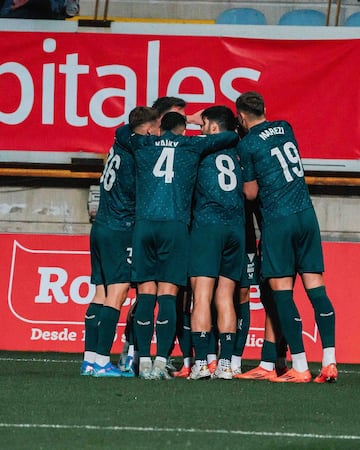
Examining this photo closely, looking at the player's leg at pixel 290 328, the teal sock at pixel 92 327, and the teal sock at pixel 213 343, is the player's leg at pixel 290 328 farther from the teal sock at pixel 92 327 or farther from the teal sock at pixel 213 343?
the teal sock at pixel 92 327

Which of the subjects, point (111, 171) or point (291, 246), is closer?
point (291, 246)

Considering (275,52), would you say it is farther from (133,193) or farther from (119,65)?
(133,193)

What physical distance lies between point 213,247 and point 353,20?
24.1 ft

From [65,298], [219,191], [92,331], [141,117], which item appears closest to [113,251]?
[92,331]

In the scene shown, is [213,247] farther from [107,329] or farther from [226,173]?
[107,329]

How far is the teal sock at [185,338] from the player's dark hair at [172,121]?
1495 millimetres

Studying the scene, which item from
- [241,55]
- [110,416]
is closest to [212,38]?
[241,55]

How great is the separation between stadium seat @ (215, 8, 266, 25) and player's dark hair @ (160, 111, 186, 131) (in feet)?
21.9

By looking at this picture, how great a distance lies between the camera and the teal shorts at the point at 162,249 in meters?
8.53

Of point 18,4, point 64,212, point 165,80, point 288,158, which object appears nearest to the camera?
point 288,158

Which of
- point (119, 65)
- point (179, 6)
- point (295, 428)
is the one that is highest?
point (179, 6)

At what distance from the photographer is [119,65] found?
13.9 metres

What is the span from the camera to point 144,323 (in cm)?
858

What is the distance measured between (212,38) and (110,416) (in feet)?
26.7
